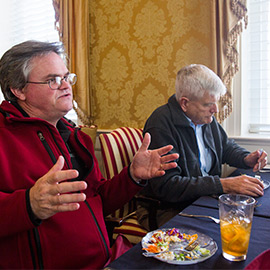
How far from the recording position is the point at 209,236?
3.29 ft

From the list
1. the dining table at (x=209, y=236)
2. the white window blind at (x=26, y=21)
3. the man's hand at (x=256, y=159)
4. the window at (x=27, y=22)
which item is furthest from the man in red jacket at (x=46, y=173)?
the white window blind at (x=26, y=21)

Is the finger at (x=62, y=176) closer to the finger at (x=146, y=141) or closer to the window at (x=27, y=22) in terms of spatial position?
the finger at (x=146, y=141)

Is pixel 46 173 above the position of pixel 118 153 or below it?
above

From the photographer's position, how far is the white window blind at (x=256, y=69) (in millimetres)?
2525

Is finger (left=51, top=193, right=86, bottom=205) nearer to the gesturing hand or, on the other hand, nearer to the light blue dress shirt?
the gesturing hand

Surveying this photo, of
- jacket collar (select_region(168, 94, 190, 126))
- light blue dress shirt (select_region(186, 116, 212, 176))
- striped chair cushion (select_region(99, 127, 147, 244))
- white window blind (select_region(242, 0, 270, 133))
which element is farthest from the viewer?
white window blind (select_region(242, 0, 270, 133))

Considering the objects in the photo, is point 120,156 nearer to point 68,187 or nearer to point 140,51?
point 140,51

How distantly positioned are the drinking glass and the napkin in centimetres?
19

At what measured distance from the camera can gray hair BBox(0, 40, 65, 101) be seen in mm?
1347

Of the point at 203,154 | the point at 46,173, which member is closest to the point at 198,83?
the point at 203,154

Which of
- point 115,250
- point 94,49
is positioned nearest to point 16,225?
point 115,250

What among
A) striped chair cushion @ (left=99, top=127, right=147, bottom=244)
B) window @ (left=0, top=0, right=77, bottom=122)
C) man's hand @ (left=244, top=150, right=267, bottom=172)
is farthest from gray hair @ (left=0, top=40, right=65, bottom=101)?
window @ (left=0, top=0, right=77, bottom=122)

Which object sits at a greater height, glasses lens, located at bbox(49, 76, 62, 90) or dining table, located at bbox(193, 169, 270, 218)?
glasses lens, located at bbox(49, 76, 62, 90)

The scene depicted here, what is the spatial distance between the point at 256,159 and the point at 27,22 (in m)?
3.22
